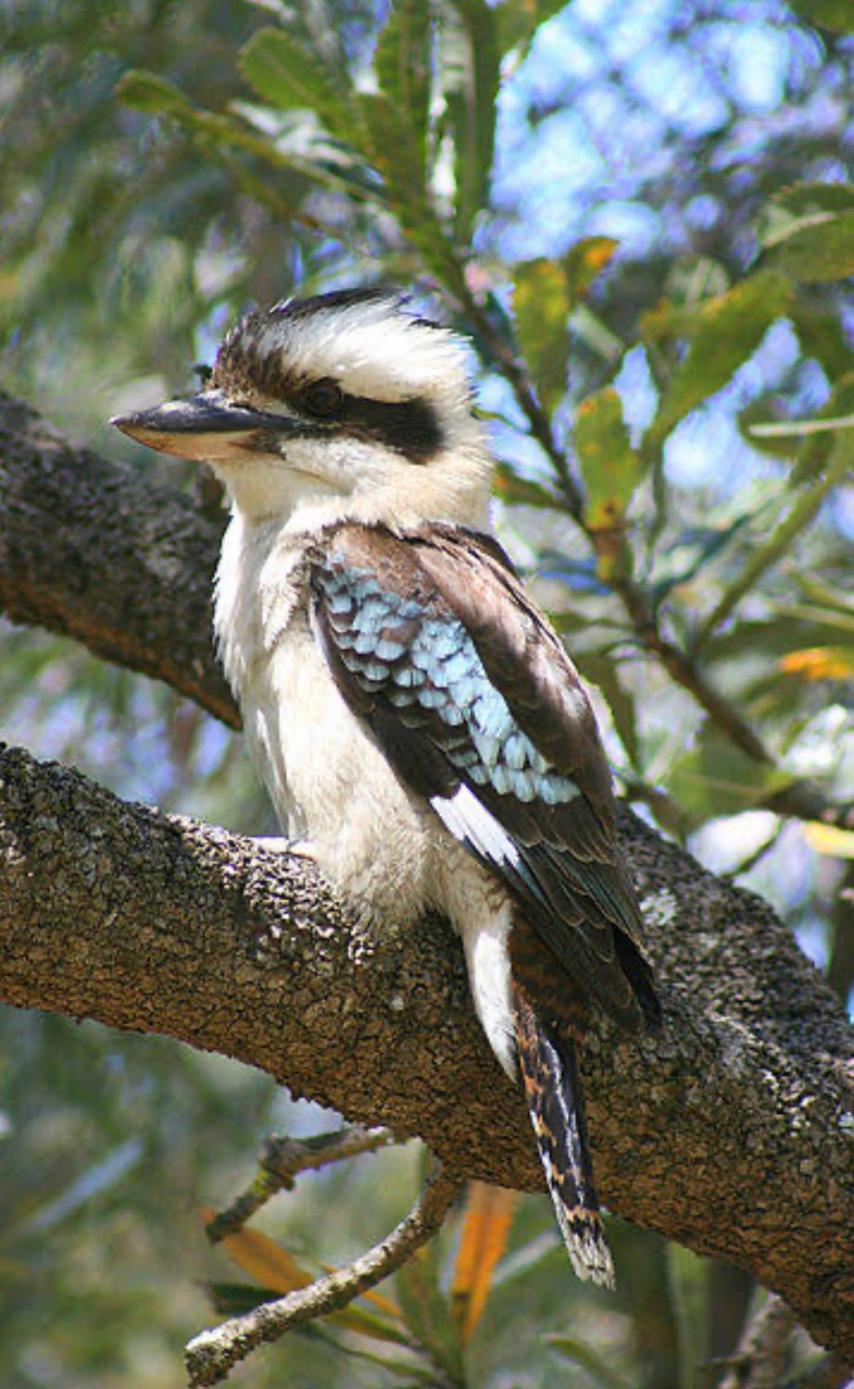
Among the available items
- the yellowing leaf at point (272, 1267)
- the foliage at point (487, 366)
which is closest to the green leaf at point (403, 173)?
the foliage at point (487, 366)

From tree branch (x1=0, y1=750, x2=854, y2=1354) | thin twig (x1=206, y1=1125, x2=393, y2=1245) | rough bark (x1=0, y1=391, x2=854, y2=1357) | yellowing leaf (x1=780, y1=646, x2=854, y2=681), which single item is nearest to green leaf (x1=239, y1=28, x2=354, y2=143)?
yellowing leaf (x1=780, y1=646, x2=854, y2=681)

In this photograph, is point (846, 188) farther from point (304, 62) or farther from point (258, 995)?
point (258, 995)

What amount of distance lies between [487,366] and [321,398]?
40 centimetres

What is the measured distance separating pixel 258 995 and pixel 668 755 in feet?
4.01

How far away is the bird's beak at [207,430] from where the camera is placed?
7.50 feet

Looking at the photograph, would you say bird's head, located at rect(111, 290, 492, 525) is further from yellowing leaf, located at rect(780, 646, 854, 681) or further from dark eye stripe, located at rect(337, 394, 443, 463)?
yellowing leaf, located at rect(780, 646, 854, 681)

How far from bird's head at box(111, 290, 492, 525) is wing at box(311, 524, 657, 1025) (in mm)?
168

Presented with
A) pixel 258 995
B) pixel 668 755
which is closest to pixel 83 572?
pixel 668 755

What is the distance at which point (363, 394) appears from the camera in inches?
94.3

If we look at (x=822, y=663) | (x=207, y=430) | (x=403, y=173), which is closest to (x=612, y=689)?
(x=822, y=663)

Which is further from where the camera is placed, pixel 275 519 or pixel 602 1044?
pixel 275 519

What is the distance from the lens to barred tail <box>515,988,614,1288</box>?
167cm

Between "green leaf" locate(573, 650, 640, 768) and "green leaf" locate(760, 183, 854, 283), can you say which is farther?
"green leaf" locate(573, 650, 640, 768)

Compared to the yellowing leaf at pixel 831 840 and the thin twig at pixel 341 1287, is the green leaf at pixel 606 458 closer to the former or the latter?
the yellowing leaf at pixel 831 840
